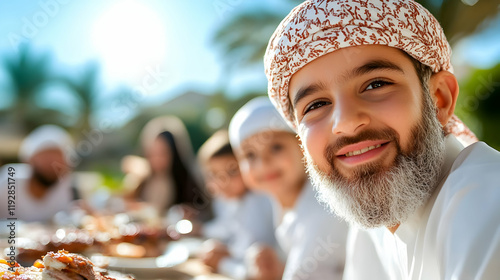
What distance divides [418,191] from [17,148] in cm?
2572

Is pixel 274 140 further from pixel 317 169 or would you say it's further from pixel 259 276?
pixel 317 169

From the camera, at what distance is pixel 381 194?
4.17 feet

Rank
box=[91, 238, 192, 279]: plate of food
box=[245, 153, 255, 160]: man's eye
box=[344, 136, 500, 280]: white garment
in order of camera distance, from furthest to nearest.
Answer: box=[245, 153, 255, 160]: man's eye < box=[91, 238, 192, 279]: plate of food < box=[344, 136, 500, 280]: white garment

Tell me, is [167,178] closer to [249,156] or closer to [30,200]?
[30,200]

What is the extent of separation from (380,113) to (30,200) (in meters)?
4.38

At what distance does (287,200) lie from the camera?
2.61 metres

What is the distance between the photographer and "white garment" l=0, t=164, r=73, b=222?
444 cm

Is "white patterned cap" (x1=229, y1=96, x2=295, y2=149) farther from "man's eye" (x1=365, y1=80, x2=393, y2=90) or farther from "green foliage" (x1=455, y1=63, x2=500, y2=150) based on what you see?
"green foliage" (x1=455, y1=63, x2=500, y2=150)

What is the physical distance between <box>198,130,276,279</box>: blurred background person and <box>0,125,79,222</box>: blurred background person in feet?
5.78

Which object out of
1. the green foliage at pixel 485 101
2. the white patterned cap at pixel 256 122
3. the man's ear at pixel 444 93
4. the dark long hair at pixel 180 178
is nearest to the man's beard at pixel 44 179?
the dark long hair at pixel 180 178

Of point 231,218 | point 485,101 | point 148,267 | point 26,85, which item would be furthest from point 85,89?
point 148,267

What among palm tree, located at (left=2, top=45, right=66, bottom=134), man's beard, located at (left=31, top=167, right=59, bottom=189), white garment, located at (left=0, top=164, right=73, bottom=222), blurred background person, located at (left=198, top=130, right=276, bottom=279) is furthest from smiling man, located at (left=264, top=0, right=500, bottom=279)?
palm tree, located at (left=2, top=45, right=66, bottom=134)

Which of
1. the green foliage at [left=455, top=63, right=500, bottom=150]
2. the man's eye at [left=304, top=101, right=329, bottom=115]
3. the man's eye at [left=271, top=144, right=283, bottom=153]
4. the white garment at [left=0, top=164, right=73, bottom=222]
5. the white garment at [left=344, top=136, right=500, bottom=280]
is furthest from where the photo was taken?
the green foliage at [left=455, top=63, right=500, bottom=150]

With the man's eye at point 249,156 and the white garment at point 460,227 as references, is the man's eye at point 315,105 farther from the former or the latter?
the man's eye at point 249,156
